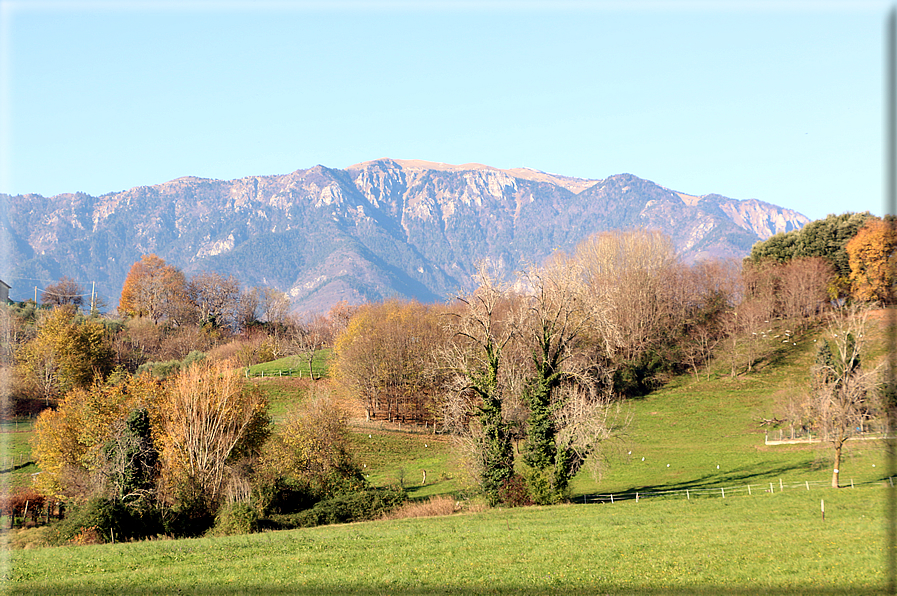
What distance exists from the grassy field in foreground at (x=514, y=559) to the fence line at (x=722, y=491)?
7.95 m

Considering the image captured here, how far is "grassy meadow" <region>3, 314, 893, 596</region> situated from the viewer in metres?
19.0

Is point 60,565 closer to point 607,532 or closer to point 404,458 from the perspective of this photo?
point 607,532

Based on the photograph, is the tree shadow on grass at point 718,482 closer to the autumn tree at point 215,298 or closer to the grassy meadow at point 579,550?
the grassy meadow at point 579,550

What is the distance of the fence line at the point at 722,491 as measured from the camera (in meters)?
39.4

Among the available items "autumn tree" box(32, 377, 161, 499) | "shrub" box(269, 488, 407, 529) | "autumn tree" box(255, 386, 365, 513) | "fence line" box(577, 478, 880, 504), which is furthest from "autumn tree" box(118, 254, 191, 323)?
"fence line" box(577, 478, 880, 504)

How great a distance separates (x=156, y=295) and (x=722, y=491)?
359ft

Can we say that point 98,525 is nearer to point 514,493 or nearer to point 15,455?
point 514,493

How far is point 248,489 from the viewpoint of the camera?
115 feet

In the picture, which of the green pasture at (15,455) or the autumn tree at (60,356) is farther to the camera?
the autumn tree at (60,356)

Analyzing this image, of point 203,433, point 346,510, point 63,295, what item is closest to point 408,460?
point 346,510

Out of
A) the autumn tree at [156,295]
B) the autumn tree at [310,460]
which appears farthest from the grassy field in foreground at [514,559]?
the autumn tree at [156,295]

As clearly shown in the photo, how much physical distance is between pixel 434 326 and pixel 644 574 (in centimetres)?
5977

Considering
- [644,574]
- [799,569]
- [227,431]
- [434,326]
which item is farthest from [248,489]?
[434,326]

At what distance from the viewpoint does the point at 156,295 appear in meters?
124
